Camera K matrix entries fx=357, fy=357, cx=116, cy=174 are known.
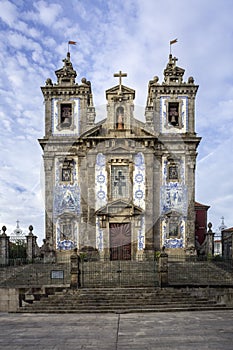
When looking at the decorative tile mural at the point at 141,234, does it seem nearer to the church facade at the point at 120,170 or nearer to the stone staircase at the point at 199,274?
the church facade at the point at 120,170

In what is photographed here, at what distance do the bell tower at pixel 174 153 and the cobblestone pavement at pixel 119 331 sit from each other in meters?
11.4

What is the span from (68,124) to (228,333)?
1884 cm

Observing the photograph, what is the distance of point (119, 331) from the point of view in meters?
9.60

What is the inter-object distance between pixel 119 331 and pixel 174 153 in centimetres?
1646

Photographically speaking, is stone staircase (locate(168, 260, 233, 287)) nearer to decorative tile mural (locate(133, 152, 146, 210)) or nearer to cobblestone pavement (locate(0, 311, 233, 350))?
cobblestone pavement (locate(0, 311, 233, 350))

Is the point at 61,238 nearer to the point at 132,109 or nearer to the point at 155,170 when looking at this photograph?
the point at 155,170

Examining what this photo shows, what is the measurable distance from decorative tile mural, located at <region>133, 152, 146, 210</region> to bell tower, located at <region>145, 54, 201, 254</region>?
39.1 inches

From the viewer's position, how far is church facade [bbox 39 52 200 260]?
23.6 m

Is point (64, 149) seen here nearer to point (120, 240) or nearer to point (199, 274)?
point (120, 240)

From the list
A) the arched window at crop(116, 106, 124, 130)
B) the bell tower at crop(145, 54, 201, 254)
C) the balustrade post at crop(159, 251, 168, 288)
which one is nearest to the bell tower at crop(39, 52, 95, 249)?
the arched window at crop(116, 106, 124, 130)

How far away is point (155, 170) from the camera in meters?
24.4

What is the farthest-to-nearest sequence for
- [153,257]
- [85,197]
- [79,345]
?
[85,197] → [153,257] → [79,345]

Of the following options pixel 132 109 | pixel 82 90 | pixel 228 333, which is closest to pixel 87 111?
pixel 82 90

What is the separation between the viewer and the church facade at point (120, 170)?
23609 millimetres
